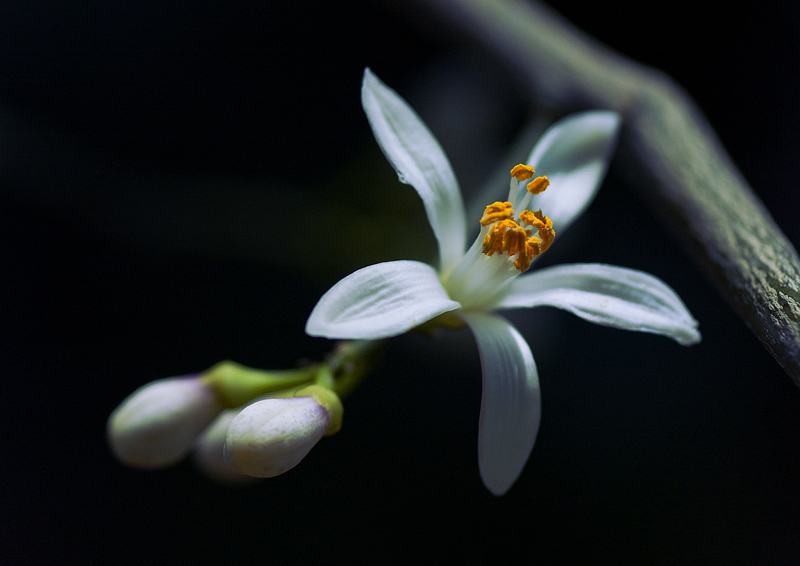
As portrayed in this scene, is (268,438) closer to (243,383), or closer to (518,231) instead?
(243,383)

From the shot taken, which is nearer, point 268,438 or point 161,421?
point 268,438

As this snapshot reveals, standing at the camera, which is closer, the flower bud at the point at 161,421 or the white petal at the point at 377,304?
the white petal at the point at 377,304

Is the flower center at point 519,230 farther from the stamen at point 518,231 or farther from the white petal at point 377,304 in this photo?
the white petal at point 377,304

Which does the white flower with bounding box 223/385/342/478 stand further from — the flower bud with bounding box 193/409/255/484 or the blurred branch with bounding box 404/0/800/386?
the blurred branch with bounding box 404/0/800/386

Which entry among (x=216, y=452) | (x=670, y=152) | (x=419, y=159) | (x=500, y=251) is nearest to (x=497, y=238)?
(x=500, y=251)

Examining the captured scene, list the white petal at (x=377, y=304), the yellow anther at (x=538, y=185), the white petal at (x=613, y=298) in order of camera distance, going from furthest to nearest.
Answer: the yellow anther at (x=538, y=185), the white petal at (x=613, y=298), the white petal at (x=377, y=304)

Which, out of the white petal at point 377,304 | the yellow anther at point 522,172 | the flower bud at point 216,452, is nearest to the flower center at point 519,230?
the yellow anther at point 522,172

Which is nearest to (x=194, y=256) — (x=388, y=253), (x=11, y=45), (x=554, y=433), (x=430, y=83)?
(x=388, y=253)
